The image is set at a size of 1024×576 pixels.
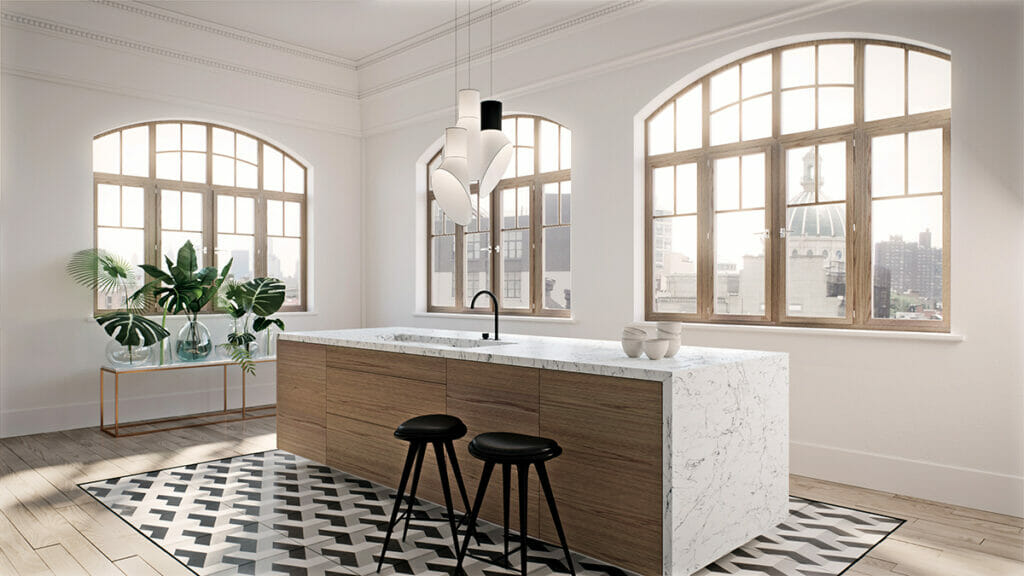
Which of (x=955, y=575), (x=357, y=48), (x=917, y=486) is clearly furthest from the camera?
(x=357, y=48)

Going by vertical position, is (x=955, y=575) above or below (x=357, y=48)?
below

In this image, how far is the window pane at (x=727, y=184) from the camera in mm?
4824

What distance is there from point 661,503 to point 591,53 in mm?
3955

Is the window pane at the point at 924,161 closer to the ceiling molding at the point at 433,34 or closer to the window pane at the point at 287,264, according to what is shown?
the ceiling molding at the point at 433,34

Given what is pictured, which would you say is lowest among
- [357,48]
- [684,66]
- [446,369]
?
[446,369]

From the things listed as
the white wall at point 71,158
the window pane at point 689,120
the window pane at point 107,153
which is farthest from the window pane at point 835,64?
the window pane at point 107,153

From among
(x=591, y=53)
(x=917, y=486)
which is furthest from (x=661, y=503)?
(x=591, y=53)

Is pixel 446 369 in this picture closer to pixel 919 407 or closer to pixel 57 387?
pixel 919 407

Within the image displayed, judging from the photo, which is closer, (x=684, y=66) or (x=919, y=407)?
(x=919, y=407)

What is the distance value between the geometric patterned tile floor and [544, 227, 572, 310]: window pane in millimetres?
2444

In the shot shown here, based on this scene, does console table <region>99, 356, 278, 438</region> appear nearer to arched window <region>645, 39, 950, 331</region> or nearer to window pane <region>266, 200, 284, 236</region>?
window pane <region>266, 200, 284, 236</region>

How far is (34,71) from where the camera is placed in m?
5.48

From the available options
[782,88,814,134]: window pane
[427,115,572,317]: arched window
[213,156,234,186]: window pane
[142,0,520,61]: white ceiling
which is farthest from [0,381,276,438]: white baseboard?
[782,88,814,134]: window pane

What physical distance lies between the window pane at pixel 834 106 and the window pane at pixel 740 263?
27.5 inches
